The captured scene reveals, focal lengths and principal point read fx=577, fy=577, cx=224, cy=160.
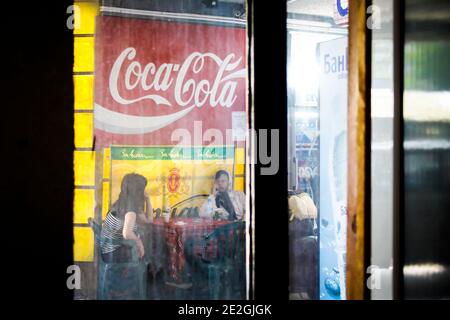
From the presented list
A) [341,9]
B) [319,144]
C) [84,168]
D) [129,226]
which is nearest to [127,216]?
[129,226]

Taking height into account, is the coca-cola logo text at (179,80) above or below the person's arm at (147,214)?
above

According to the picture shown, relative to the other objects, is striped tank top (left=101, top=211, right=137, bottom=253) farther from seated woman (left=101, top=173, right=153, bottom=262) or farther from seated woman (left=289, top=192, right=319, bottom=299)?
seated woman (left=289, top=192, right=319, bottom=299)

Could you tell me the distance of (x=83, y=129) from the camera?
1.74 m

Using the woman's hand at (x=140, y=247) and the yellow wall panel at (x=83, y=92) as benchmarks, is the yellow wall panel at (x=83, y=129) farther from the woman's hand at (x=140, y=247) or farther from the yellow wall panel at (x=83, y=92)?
the woman's hand at (x=140, y=247)

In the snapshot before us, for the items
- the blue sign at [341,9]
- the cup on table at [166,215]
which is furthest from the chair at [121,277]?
the blue sign at [341,9]

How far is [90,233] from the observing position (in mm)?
1741

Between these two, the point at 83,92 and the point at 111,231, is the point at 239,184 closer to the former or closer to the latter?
the point at 111,231

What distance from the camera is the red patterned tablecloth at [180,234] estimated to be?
6.38 ft

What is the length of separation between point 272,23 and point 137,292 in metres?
0.97

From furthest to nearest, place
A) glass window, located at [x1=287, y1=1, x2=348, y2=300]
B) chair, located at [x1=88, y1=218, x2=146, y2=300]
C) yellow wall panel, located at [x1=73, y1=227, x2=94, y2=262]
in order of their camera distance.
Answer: glass window, located at [x1=287, y1=1, x2=348, y2=300], chair, located at [x1=88, y1=218, x2=146, y2=300], yellow wall panel, located at [x1=73, y1=227, x2=94, y2=262]

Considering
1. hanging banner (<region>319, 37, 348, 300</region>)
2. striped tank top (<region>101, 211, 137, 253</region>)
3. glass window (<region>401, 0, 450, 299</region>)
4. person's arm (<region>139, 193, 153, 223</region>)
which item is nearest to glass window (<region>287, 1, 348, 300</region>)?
hanging banner (<region>319, 37, 348, 300</region>)

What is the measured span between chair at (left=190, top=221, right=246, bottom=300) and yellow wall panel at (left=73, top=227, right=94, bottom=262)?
0.41 metres

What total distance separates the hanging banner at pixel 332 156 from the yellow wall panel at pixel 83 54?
1.07m

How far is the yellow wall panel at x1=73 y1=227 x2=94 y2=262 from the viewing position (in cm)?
164
